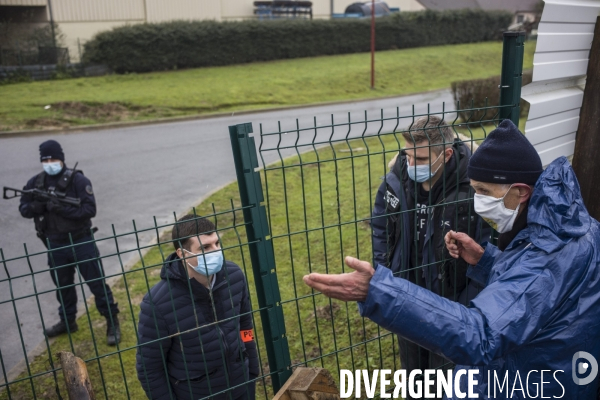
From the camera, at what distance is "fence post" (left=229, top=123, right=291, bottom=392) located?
2.35 m

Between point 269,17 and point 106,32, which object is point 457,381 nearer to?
point 106,32

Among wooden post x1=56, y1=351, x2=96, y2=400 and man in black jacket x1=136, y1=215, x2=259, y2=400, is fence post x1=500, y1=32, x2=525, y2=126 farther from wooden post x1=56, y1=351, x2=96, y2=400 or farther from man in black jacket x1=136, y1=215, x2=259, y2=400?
wooden post x1=56, y1=351, x2=96, y2=400

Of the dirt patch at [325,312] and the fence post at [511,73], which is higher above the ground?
the fence post at [511,73]

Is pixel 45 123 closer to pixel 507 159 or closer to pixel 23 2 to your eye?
pixel 23 2

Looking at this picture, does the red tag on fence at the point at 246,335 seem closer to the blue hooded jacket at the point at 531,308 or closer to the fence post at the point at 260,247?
the fence post at the point at 260,247

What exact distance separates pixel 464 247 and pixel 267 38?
26641 mm

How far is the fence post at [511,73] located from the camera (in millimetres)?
3137

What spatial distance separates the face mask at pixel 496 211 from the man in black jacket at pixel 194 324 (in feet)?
4.05

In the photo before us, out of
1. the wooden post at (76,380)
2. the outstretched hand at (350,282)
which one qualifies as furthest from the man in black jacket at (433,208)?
the wooden post at (76,380)

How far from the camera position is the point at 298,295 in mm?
5727

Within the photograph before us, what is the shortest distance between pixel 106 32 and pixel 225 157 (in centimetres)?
1446

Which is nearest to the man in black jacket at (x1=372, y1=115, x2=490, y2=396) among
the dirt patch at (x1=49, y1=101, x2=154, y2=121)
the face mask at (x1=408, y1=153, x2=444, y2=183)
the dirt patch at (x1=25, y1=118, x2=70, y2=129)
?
the face mask at (x1=408, y1=153, x2=444, y2=183)

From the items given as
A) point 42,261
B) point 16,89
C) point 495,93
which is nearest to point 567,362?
point 42,261

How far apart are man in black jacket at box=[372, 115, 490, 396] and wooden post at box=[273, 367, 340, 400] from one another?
3.16 ft
